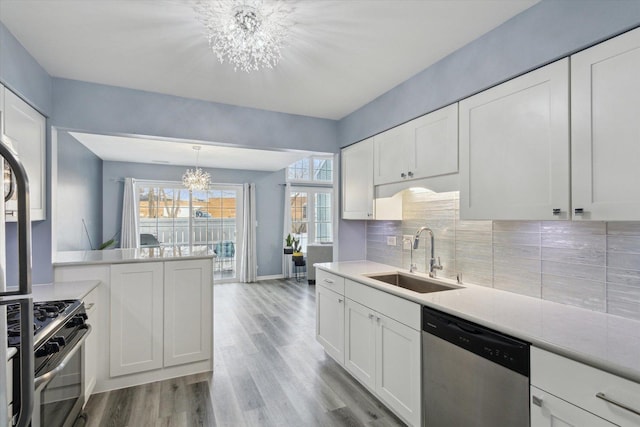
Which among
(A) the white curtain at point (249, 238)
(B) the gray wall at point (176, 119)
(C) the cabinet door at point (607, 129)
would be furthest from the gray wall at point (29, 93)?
(A) the white curtain at point (249, 238)

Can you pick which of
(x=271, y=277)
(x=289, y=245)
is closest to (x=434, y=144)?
(x=289, y=245)

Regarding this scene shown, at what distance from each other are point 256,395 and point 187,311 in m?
0.93

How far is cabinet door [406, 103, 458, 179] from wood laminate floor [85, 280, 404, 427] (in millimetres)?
1747

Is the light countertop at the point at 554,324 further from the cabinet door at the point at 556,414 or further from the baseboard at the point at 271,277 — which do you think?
the baseboard at the point at 271,277

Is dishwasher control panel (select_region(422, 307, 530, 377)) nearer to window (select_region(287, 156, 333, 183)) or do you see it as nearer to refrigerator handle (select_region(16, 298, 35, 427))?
refrigerator handle (select_region(16, 298, 35, 427))

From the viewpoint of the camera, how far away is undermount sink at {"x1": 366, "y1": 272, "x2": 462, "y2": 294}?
7.77 feet

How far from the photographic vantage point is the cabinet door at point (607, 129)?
1301 mm

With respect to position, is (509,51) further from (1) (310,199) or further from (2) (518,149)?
(1) (310,199)

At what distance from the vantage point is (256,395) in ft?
8.10

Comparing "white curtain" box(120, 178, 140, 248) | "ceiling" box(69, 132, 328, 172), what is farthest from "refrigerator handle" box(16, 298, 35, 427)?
"white curtain" box(120, 178, 140, 248)

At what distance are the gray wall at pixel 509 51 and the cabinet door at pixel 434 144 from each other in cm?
7

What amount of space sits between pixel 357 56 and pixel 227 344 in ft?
10.1

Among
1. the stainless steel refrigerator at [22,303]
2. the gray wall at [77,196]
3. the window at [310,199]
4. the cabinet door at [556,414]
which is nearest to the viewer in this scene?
the stainless steel refrigerator at [22,303]

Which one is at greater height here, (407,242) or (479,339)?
(407,242)
